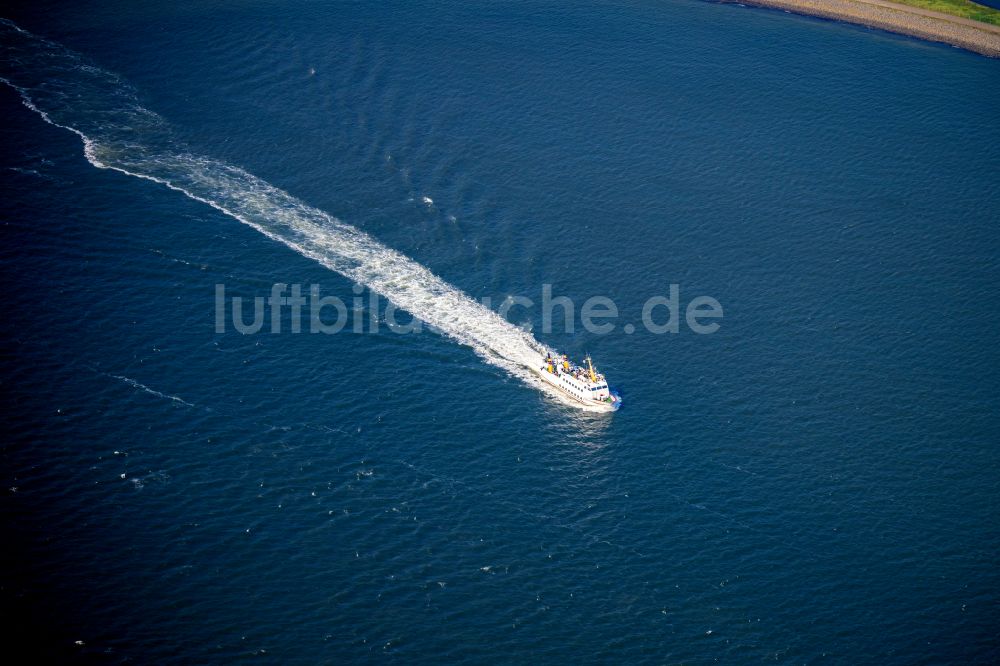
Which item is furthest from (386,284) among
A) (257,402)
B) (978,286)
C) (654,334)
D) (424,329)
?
(978,286)

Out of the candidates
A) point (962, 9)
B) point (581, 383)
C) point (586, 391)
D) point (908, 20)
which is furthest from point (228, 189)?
point (962, 9)

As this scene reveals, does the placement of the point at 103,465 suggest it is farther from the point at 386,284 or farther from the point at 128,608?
the point at 386,284

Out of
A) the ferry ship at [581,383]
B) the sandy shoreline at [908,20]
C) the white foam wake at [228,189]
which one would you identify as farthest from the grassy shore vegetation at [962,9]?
the ferry ship at [581,383]

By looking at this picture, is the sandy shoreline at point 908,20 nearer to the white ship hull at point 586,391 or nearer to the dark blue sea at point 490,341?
the dark blue sea at point 490,341

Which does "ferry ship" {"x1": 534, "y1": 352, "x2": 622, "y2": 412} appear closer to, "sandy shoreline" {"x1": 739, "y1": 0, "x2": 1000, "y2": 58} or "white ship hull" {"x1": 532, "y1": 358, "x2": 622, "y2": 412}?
"white ship hull" {"x1": 532, "y1": 358, "x2": 622, "y2": 412}

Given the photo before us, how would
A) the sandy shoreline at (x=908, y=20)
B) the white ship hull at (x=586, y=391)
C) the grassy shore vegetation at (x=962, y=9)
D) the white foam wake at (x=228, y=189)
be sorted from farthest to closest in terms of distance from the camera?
the grassy shore vegetation at (x=962, y=9) → the sandy shoreline at (x=908, y=20) → the white foam wake at (x=228, y=189) → the white ship hull at (x=586, y=391)

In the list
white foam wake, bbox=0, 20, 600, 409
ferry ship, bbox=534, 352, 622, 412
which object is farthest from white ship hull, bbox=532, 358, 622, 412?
white foam wake, bbox=0, 20, 600, 409
